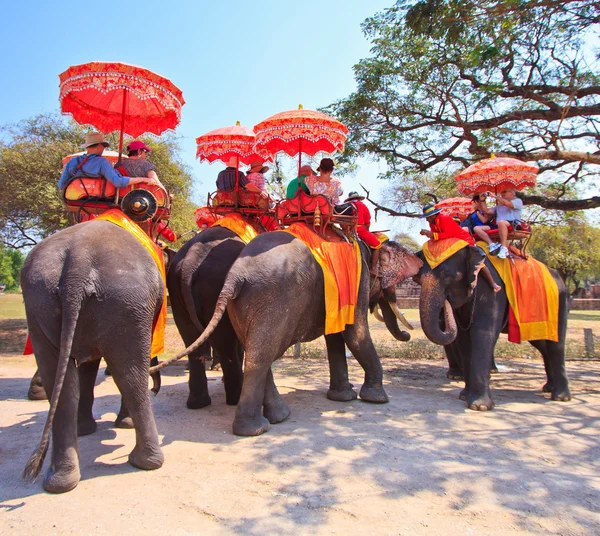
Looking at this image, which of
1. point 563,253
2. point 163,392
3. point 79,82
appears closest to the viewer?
point 79,82

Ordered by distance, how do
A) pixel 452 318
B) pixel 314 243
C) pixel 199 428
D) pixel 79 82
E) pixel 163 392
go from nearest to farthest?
pixel 79 82, pixel 199 428, pixel 314 243, pixel 452 318, pixel 163 392

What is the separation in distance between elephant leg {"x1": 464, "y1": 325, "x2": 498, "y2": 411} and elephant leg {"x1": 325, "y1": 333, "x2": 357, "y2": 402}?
1.50 metres

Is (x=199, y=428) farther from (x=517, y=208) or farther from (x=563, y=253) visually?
(x=563, y=253)

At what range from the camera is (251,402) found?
488 centimetres

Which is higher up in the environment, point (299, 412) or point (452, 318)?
point (452, 318)

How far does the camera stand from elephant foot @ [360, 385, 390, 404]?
6.24 m

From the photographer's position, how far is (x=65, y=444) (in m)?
3.52

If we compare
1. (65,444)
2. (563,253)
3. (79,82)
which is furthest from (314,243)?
(563,253)

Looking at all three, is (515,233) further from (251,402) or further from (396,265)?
(251,402)

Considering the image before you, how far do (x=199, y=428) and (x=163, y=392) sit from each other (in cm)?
198

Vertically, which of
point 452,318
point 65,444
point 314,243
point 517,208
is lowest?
point 65,444

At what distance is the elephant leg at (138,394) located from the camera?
3.70 metres

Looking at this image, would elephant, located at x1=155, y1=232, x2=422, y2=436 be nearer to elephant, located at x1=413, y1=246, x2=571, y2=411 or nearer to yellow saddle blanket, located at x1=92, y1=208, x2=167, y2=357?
yellow saddle blanket, located at x1=92, y1=208, x2=167, y2=357

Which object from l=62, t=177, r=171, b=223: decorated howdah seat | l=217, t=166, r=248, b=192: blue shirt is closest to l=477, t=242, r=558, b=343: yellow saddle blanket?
l=217, t=166, r=248, b=192: blue shirt
